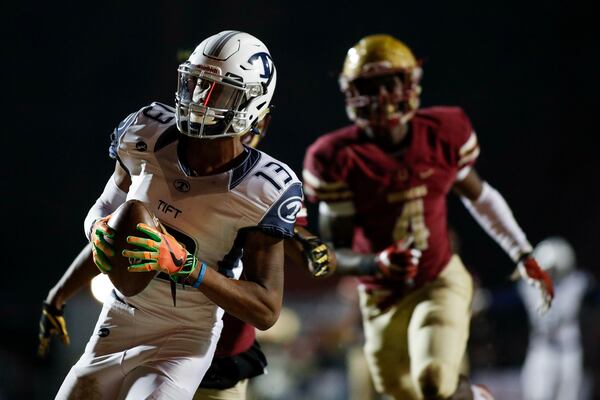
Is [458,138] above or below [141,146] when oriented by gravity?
below

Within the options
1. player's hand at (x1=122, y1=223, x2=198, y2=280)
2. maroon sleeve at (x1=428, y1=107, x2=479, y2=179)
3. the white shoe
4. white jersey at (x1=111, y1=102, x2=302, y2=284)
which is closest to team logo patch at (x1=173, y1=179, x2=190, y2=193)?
white jersey at (x1=111, y1=102, x2=302, y2=284)

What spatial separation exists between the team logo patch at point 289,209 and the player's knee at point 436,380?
1353mm

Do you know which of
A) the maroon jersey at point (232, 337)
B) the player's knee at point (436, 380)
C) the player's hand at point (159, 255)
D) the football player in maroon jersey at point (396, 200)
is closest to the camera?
the player's hand at point (159, 255)

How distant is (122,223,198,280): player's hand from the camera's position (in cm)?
284

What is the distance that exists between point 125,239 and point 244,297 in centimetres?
39

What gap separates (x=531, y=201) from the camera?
10922 mm

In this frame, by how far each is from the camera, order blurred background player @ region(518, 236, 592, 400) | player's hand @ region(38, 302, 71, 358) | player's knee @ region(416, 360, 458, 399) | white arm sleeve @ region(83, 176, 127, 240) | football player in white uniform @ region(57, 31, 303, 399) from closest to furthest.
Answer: football player in white uniform @ region(57, 31, 303, 399) < white arm sleeve @ region(83, 176, 127, 240) < player's hand @ region(38, 302, 71, 358) < player's knee @ region(416, 360, 458, 399) < blurred background player @ region(518, 236, 592, 400)

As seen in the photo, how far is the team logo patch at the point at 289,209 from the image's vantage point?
3.18 m

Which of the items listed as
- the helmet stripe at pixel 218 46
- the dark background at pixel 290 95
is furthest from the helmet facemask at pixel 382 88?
the dark background at pixel 290 95

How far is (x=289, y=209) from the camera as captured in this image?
3.20m

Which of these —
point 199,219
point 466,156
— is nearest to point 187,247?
point 199,219

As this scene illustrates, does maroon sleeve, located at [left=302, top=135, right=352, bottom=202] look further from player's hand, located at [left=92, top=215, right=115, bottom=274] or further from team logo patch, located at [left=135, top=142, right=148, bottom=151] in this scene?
player's hand, located at [left=92, top=215, right=115, bottom=274]

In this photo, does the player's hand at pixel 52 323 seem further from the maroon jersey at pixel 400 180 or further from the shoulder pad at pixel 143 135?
the maroon jersey at pixel 400 180

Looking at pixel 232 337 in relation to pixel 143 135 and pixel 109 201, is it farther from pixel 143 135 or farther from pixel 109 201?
pixel 143 135
